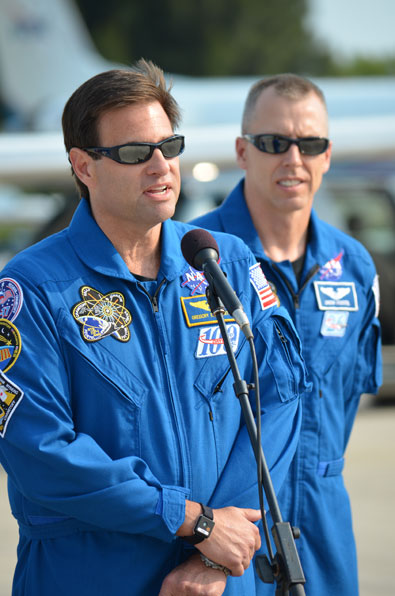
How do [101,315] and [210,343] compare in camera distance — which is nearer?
[101,315]

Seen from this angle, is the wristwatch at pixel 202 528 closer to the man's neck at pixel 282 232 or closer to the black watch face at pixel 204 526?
the black watch face at pixel 204 526

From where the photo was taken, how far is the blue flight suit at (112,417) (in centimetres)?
221

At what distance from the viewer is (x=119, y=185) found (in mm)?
2445

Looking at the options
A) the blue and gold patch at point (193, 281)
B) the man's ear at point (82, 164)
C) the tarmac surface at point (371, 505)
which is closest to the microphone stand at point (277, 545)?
the blue and gold patch at point (193, 281)

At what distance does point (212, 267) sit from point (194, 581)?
2.53 feet

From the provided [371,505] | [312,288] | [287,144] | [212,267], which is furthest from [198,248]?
[371,505]

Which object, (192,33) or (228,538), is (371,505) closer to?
(228,538)

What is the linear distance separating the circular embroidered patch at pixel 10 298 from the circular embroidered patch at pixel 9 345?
0.07ft

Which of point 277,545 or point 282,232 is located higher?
point 282,232

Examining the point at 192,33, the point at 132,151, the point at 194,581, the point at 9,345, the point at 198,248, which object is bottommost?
the point at 194,581

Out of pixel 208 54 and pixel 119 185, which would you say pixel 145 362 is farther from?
pixel 208 54

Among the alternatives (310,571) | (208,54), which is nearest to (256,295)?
(310,571)

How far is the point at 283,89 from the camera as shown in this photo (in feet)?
11.0

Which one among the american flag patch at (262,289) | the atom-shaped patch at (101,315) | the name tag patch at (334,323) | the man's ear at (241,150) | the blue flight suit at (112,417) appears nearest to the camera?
the blue flight suit at (112,417)
